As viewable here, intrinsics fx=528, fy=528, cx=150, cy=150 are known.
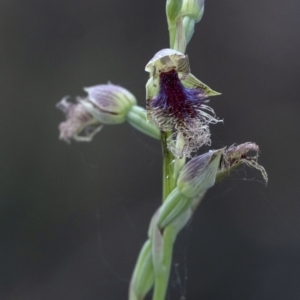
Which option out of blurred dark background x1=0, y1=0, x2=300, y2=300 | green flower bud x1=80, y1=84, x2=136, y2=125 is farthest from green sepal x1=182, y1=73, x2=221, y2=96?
blurred dark background x1=0, y1=0, x2=300, y2=300

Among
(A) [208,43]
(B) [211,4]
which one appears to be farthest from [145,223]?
(B) [211,4]

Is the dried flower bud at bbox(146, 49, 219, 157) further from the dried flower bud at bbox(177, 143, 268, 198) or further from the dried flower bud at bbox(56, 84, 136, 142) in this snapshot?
the dried flower bud at bbox(56, 84, 136, 142)

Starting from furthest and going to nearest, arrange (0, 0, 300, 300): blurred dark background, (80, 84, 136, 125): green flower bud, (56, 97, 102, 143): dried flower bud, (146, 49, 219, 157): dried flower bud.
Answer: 1. (0, 0, 300, 300): blurred dark background
2. (56, 97, 102, 143): dried flower bud
3. (80, 84, 136, 125): green flower bud
4. (146, 49, 219, 157): dried flower bud

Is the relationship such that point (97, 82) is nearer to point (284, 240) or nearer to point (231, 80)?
point (231, 80)

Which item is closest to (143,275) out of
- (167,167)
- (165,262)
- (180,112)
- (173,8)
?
(165,262)

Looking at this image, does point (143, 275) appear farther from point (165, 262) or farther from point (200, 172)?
point (200, 172)
